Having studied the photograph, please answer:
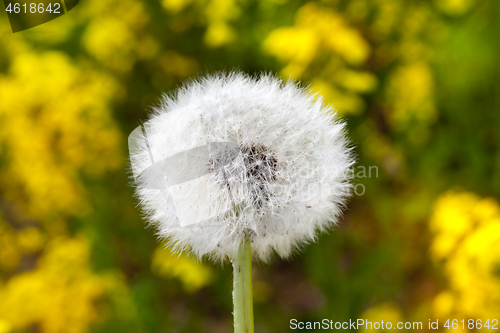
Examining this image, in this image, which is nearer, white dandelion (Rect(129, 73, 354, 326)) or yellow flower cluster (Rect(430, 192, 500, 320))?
white dandelion (Rect(129, 73, 354, 326))

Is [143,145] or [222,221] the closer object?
[222,221]

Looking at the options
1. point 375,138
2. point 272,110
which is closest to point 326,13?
point 375,138

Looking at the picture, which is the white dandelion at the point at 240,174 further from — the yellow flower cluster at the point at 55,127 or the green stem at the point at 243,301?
the yellow flower cluster at the point at 55,127

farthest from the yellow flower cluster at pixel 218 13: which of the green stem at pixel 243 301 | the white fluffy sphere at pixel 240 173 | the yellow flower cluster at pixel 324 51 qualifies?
the green stem at pixel 243 301

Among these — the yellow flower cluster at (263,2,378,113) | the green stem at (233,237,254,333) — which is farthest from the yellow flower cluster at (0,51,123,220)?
the green stem at (233,237,254,333)

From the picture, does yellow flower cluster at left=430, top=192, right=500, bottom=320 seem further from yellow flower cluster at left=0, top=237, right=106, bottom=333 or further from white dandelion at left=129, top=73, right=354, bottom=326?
yellow flower cluster at left=0, top=237, right=106, bottom=333

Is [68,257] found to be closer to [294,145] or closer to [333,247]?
[333,247]
